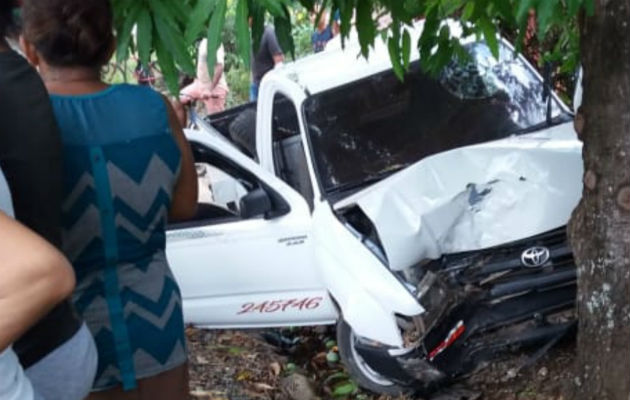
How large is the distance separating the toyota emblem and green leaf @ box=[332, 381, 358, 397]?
51.9 inches

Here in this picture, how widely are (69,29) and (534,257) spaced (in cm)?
286

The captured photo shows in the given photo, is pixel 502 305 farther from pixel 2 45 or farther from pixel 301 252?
pixel 2 45

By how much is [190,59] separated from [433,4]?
1.38 metres

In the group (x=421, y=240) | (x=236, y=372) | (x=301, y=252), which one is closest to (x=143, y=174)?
(x=421, y=240)

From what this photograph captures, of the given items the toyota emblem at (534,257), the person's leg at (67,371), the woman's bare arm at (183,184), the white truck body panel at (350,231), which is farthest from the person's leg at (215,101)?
the person's leg at (67,371)

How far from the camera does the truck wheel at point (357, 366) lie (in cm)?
523

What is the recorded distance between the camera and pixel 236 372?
20.0ft

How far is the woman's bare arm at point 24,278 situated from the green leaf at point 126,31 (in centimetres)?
90

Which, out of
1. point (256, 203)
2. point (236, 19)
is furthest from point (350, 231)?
point (236, 19)

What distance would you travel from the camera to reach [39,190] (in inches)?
82.1

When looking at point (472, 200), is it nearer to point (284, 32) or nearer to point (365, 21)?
point (365, 21)

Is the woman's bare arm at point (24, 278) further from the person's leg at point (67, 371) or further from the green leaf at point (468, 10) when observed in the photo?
the green leaf at point (468, 10)

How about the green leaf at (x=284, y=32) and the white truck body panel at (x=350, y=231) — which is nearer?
the green leaf at (x=284, y=32)

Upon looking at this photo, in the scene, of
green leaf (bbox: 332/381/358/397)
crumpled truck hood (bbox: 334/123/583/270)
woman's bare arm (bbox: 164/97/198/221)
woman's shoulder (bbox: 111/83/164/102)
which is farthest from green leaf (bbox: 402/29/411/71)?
green leaf (bbox: 332/381/358/397)
